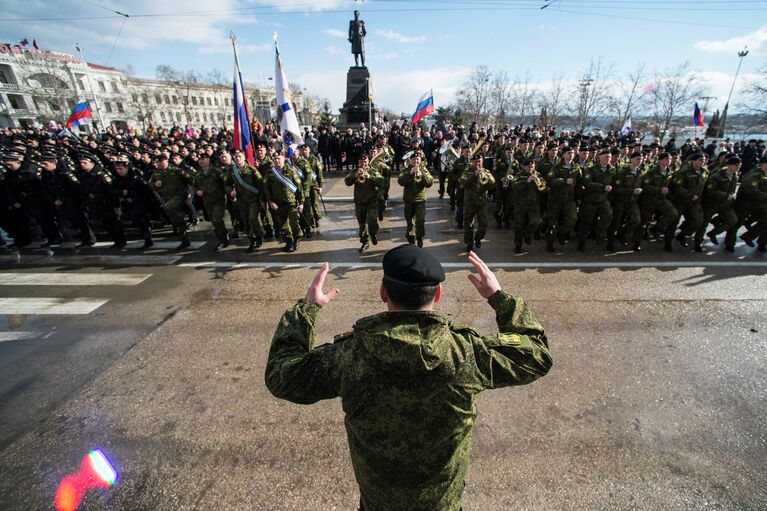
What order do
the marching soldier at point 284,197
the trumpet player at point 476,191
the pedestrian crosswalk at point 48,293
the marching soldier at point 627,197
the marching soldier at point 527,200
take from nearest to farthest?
the pedestrian crosswalk at point 48,293
the marching soldier at point 527,200
the trumpet player at point 476,191
the marching soldier at point 627,197
the marching soldier at point 284,197

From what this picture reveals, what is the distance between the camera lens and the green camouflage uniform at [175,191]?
7711 millimetres

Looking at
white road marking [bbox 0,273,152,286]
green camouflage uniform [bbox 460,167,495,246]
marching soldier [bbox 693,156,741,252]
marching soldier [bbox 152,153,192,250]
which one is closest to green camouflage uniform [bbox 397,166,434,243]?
green camouflage uniform [bbox 460,167,495,246]

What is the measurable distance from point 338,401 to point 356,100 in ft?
64.2

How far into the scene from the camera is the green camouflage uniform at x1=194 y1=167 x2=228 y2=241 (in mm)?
7676

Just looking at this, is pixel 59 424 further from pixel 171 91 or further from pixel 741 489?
pixel 171 91

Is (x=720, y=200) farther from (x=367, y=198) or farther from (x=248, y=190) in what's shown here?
(x=248, y=190)

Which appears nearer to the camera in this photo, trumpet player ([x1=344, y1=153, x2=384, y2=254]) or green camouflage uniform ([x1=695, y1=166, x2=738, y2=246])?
green camouflage uniform ([x1=695, y1=166, x2=738, y2=246])

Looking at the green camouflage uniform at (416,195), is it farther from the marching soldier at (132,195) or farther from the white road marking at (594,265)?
the marching soldier at (132,195)

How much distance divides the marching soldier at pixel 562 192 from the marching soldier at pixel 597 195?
195 millimetres

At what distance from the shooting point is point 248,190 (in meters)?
7.48

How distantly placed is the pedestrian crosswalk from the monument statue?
58.8ft

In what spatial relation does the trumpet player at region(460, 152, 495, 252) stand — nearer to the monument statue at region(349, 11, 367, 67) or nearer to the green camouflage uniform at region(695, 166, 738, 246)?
the green camouflage uniform at region(695, 166, 738, 246)

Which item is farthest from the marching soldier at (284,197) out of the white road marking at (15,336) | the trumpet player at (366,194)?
the white road marking at (15,336)

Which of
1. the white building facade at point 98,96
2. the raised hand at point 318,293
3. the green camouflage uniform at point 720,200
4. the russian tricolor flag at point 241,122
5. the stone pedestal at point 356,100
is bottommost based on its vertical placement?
the green camouflage uniform at point 720,200
